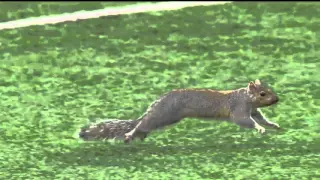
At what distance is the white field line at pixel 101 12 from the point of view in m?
9.73

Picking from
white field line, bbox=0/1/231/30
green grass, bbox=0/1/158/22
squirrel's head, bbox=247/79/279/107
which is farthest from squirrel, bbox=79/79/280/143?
green grass, bbox=0/1/158/22

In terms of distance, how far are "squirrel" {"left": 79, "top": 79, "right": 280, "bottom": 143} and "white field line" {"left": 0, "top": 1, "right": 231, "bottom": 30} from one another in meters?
3.00

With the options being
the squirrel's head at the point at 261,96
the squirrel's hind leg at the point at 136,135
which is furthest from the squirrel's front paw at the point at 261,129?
the squirrel's hind leg at the point at 136,135

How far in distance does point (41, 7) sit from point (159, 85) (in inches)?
111

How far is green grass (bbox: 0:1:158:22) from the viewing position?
10.0 m

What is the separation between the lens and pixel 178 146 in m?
6.58

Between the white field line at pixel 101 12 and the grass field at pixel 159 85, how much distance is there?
0.47ft

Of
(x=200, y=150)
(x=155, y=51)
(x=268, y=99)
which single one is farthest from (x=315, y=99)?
(x=155, y=51)

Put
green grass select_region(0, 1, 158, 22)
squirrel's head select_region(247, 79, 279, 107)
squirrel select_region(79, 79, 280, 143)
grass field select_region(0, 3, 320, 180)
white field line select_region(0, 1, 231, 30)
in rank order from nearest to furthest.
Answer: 1. grass field select_region(0, 3, 320, 180)
2. squirrel select_region(79, 79, 280, 143)
3. squirrel's head select_region(247, 79, 279, 107)
4. white field line select_region(0, 1, 231, 30)
5. green grass select_region(0, 1, 158, 22)

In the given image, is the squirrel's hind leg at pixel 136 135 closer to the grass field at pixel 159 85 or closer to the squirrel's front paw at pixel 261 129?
the grass field at pixel 159 85

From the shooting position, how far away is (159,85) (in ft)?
25.7

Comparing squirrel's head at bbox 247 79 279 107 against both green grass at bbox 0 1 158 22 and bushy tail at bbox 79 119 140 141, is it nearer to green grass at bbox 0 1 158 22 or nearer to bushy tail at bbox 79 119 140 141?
bushy tail at bbox 79 119 140 141

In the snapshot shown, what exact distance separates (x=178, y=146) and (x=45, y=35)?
302 centimetres

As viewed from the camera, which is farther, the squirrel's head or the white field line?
the white field line
